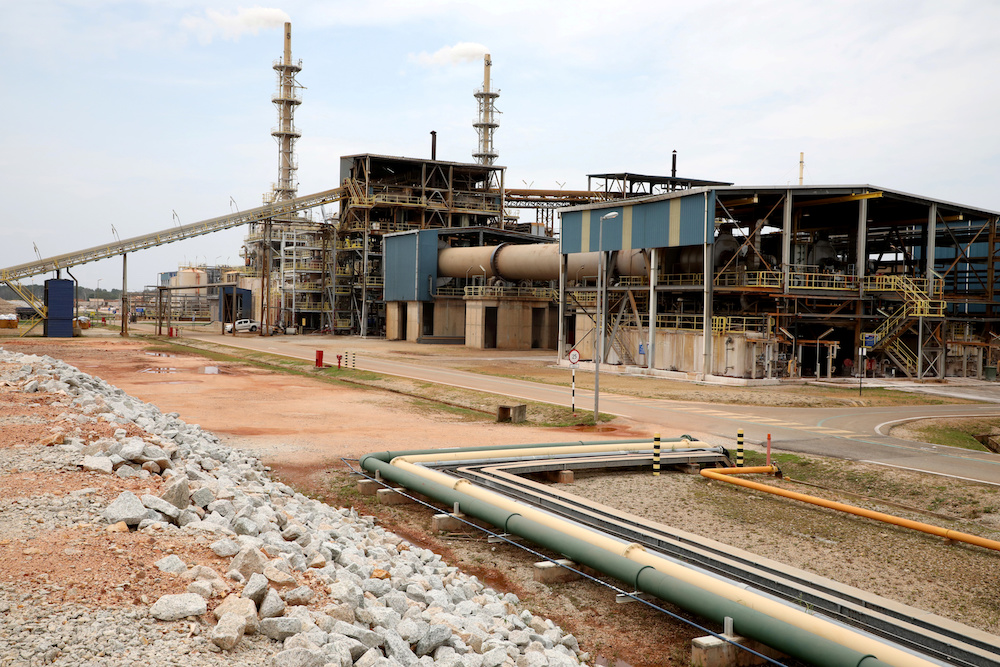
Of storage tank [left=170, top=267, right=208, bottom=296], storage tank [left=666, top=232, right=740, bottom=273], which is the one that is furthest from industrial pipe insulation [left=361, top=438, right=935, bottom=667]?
storage tank [left=170, top=267, right=208, bottom=296]

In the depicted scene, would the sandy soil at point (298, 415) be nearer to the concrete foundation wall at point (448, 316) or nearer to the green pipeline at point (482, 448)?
the green pipeline at point (482, 448)

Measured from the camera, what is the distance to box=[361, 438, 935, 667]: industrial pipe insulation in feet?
29.2

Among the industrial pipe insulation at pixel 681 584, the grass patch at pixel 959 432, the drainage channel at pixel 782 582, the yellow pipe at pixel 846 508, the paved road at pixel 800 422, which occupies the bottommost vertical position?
the grass patch at pixel 959 432

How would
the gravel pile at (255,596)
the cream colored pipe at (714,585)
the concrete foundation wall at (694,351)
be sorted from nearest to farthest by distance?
1. the gravel pile at (255,596)
2. the cream colored pipe at (714,585)
3. the concrete foundation wall at (694,351)

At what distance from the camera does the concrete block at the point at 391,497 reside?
16672 mm

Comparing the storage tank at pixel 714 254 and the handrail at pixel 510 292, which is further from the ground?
the storage tank at pixel 714 254

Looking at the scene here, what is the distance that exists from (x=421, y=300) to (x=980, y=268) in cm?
5062

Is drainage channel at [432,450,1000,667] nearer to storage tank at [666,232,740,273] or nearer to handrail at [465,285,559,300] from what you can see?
storage tank at [666,232,740,273]

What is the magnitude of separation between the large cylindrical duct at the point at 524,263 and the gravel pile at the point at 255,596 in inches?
1579

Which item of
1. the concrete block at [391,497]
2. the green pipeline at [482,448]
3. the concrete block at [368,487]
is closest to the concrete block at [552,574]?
the concrete block at [391,497]

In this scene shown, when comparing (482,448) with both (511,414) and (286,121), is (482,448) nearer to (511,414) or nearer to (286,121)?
(511,414)

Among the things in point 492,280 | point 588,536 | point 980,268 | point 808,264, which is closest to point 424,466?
point 588,536

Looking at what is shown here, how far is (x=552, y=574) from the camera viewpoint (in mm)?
12125

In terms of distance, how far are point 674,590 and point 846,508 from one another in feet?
24.6
